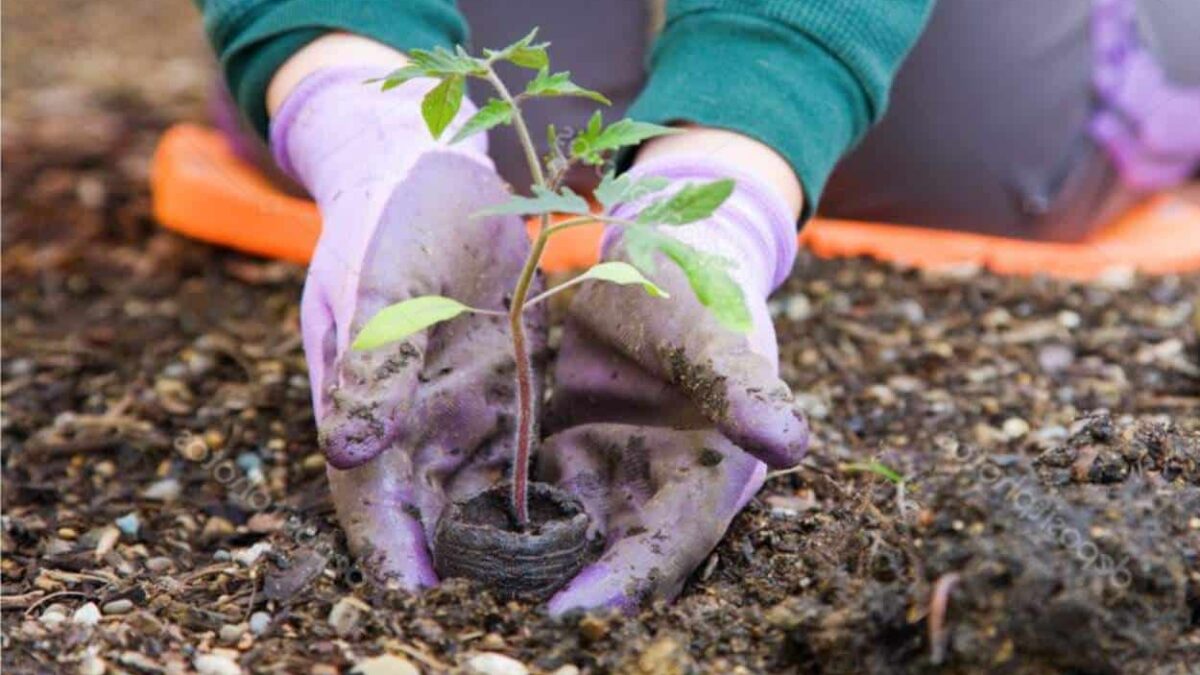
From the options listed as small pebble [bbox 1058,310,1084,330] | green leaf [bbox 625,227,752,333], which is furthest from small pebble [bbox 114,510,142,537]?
small pebble [bbox 1058,310,1084,330]

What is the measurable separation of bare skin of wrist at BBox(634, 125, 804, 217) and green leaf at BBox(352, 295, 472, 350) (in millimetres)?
491

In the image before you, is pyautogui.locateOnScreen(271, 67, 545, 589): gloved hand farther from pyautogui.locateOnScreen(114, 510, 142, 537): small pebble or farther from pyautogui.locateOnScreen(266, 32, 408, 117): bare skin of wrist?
pyautogui.locateOnScreen(114, 510, 142, 537): small pebble

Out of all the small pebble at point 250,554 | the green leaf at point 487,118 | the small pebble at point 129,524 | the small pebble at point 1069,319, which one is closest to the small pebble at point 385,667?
the small pebble at point 250,554

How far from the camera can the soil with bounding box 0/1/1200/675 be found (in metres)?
1.00

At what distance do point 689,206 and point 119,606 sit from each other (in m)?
0.56

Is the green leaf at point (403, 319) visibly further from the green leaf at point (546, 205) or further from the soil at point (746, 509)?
the soil at point (746, 509)

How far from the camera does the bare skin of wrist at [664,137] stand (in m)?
1.47

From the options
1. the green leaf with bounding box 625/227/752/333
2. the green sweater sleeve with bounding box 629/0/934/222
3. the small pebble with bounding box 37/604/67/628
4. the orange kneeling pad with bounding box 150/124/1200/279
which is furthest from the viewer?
the orange kneeling pad with bounding box 150/124/1200/279

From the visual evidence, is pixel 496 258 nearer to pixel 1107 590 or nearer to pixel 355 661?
pixel 355 661

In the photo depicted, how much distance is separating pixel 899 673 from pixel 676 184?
55 centimetres

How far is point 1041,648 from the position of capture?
37.7 inches

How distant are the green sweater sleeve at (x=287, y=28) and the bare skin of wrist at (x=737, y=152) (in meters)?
0.30

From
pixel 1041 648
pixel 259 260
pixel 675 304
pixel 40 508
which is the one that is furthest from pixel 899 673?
pixel 259 260

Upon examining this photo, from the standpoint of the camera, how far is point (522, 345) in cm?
107
